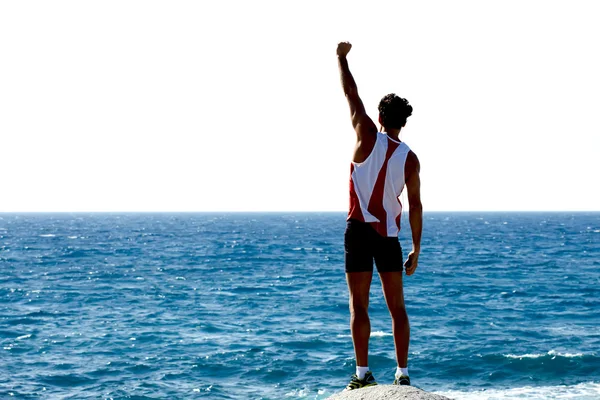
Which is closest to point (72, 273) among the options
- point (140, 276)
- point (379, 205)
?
point (140, 276)

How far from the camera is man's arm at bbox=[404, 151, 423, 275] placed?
577 centimetres

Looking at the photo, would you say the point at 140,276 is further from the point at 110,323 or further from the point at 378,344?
the point at 378,344

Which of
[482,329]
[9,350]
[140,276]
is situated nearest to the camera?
[9,350]

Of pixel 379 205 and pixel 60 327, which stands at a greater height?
pixel 379 205

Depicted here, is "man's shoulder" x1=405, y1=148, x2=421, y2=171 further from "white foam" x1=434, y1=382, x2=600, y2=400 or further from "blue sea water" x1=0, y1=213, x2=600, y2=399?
"white foam" x1=434, y1=382, x2=600, y2=400

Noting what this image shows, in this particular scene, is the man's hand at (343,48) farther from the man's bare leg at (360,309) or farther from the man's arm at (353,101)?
the man's bare leg at (360,309)

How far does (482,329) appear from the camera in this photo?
28906 mm

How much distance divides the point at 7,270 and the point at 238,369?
40070 mm

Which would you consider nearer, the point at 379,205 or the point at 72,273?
the point at 379,205

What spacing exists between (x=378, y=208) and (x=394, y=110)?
0.91m

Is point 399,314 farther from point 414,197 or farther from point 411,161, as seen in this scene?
A: point 411,161

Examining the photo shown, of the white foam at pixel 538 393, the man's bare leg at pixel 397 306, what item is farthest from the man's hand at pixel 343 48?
the white foam at pixel 538 393

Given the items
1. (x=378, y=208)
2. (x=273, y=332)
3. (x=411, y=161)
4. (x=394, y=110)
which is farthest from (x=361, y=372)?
(x=273, y=332)

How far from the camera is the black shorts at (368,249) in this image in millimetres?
5828
